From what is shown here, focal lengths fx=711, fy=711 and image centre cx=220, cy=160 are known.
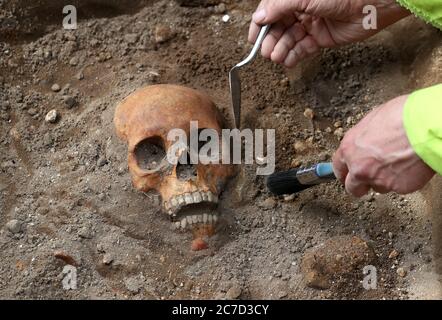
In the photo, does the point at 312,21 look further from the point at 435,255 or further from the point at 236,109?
the point at 435,255

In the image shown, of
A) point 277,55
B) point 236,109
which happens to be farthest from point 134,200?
point 277,55

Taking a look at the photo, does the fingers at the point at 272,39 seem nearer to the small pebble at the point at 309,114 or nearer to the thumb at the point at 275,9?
the thumb at the point at 275,9

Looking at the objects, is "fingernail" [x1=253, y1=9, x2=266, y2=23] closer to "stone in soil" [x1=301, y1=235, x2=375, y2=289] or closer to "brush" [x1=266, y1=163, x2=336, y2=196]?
"brush" [x1=266, y1=163, x2=336, y2=196]

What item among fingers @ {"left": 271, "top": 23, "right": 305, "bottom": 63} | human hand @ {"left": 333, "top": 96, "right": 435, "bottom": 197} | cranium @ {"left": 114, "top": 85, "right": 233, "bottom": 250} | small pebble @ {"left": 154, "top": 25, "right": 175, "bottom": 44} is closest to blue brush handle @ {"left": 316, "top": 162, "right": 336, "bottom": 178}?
human hand @ {"left": 333, "top": 96, "right": 435, "bottom": 197}

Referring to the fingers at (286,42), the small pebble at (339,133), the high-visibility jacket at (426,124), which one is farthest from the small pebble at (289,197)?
the high-visibility jacket at (426,124)

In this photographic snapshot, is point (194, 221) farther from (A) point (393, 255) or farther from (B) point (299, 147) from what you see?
(A) point (393, 255)

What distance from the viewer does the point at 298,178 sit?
1637 millimetres

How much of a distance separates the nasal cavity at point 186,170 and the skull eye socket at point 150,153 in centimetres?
5

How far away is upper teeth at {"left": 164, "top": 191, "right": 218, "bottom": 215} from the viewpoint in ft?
5.40

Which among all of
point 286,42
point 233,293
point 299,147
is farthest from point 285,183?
point 286,42

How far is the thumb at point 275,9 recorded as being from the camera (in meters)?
1.71

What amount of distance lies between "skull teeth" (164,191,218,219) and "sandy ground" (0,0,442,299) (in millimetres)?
50

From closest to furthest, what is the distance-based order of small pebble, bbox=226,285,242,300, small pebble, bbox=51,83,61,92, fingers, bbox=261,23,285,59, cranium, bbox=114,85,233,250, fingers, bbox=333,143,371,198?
1. fingers, bbox=333,143,371,198
2. small pebble, bbox=226,285,242,300
3. cranium, bbox=114,85,233,250
4. fingers, bbox=261,23,285,59
5. small pebble, bbox=51,83,61,92

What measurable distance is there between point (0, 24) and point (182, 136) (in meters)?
0.69
